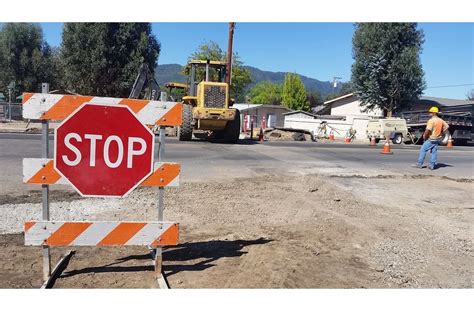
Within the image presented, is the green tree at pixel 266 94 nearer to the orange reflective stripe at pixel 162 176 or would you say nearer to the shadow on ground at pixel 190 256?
the shadow on ground at pixel 190 256

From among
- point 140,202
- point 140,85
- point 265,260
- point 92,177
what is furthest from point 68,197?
point 140,85

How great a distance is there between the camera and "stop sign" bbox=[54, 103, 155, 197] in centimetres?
380

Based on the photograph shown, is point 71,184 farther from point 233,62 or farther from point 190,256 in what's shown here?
point 233,62

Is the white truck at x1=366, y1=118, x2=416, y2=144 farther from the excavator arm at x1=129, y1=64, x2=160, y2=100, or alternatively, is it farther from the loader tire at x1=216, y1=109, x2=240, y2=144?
the excavator arm at x1=129, y1=64, x2=160, y2=100

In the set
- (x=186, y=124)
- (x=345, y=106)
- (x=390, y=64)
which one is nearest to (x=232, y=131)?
(x=186, y=124)

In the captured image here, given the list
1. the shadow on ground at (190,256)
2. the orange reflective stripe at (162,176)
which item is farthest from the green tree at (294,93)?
the orange reflective stripe at (162,176)

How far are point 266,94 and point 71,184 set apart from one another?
3566 inches

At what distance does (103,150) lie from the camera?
12.7 ft

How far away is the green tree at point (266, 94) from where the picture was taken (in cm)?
9031

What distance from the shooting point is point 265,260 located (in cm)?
458

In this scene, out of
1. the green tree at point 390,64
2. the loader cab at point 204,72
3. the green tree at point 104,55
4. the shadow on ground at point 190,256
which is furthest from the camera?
the green tree at point 390,64

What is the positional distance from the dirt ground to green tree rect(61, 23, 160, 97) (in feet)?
102

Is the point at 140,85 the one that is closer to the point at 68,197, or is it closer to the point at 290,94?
the point at 68,197

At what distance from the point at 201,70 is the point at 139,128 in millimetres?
16729
